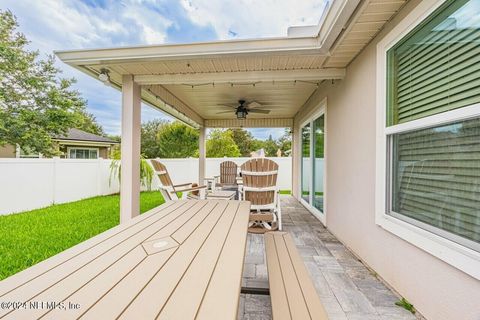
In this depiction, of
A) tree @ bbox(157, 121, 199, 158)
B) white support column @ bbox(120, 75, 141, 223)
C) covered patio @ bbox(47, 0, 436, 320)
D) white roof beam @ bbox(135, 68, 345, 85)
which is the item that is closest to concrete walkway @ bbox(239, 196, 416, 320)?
covered patio @ bbox(47, 0, 436, 320)

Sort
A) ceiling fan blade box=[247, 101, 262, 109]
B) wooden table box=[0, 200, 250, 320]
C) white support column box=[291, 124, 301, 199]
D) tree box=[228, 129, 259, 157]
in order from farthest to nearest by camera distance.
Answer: tree box=[228, 129, 259, 157], white support column box=[291, 124, 301, 199], ceiling fan blade box=[247, 101, 262, 109], wooden table box=[0, 200, 250, 320]

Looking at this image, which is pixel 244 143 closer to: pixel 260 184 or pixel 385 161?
pixel 260 184

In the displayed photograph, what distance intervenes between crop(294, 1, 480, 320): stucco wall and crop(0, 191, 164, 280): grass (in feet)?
12.2

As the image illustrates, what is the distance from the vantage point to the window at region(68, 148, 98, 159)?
12672mm

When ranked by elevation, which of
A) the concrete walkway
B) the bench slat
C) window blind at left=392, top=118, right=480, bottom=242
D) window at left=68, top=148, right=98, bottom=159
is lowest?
the concrete walkway

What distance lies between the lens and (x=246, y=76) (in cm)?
344

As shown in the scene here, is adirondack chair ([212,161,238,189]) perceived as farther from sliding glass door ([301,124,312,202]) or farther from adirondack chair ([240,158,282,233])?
adirondack chair ([240,158,282,233])

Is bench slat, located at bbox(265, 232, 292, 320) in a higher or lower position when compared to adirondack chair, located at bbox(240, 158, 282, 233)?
lower

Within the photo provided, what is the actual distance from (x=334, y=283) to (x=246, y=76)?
2805mm

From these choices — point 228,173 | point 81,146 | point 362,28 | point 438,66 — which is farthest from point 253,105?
point 81,146

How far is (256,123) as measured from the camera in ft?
27.0

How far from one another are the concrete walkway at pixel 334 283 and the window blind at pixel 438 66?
59.4 inches

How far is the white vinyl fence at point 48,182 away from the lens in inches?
201

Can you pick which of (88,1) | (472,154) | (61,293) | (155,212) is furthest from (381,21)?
(88,1)
